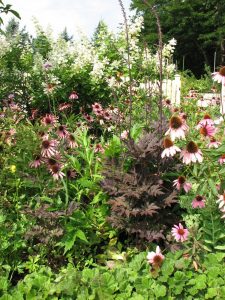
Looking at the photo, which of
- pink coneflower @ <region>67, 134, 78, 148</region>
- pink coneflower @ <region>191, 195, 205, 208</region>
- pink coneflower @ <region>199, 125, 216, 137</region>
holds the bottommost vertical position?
pink coneflower @ <region>191, 195, 205, 208</region>

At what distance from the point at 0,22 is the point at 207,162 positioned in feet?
5.05

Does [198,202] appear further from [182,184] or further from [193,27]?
[193,27]

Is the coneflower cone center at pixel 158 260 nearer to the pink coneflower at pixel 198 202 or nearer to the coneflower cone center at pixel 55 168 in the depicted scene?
the pink coneflower at pixel 198 202

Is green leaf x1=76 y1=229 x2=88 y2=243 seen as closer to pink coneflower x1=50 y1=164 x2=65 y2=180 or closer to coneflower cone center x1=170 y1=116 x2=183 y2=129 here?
pink coneflower x1=50 y1=164 x2=65 y2=180

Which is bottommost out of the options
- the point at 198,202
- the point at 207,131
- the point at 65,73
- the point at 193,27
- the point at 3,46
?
the point at 198,202

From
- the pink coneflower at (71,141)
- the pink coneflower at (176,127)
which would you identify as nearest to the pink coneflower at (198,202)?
the pink coneflower at (176,127)

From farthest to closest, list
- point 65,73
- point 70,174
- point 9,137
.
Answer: point 65,73, point 9,137, point 70,174

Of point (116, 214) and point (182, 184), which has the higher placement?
point (182, 184)

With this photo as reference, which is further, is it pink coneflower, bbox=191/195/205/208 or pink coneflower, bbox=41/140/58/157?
pink coneflower, bbox=41/140/58/157

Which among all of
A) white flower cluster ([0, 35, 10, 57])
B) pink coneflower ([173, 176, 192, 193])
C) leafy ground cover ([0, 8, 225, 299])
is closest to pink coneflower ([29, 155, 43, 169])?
leafy ground cover ([0, 8, 225, 299])

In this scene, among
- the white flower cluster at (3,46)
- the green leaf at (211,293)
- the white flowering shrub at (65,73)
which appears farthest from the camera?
the white flower cluster at (3,46)

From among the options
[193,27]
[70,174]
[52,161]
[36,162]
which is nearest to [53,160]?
[52,161]

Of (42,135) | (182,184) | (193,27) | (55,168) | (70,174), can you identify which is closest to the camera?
(182,184)

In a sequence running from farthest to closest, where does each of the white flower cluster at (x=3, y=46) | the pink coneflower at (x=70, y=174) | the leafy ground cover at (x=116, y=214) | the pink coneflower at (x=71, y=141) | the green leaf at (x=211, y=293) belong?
the white flower cluster at (x=3, y=46)
the pink coneflower at (x=71, y=141)
the pink coneflower at (x=70, y=174)
the leafy ground cover at (x=116, y=214)
the green leaf at (x=211, y=293)
